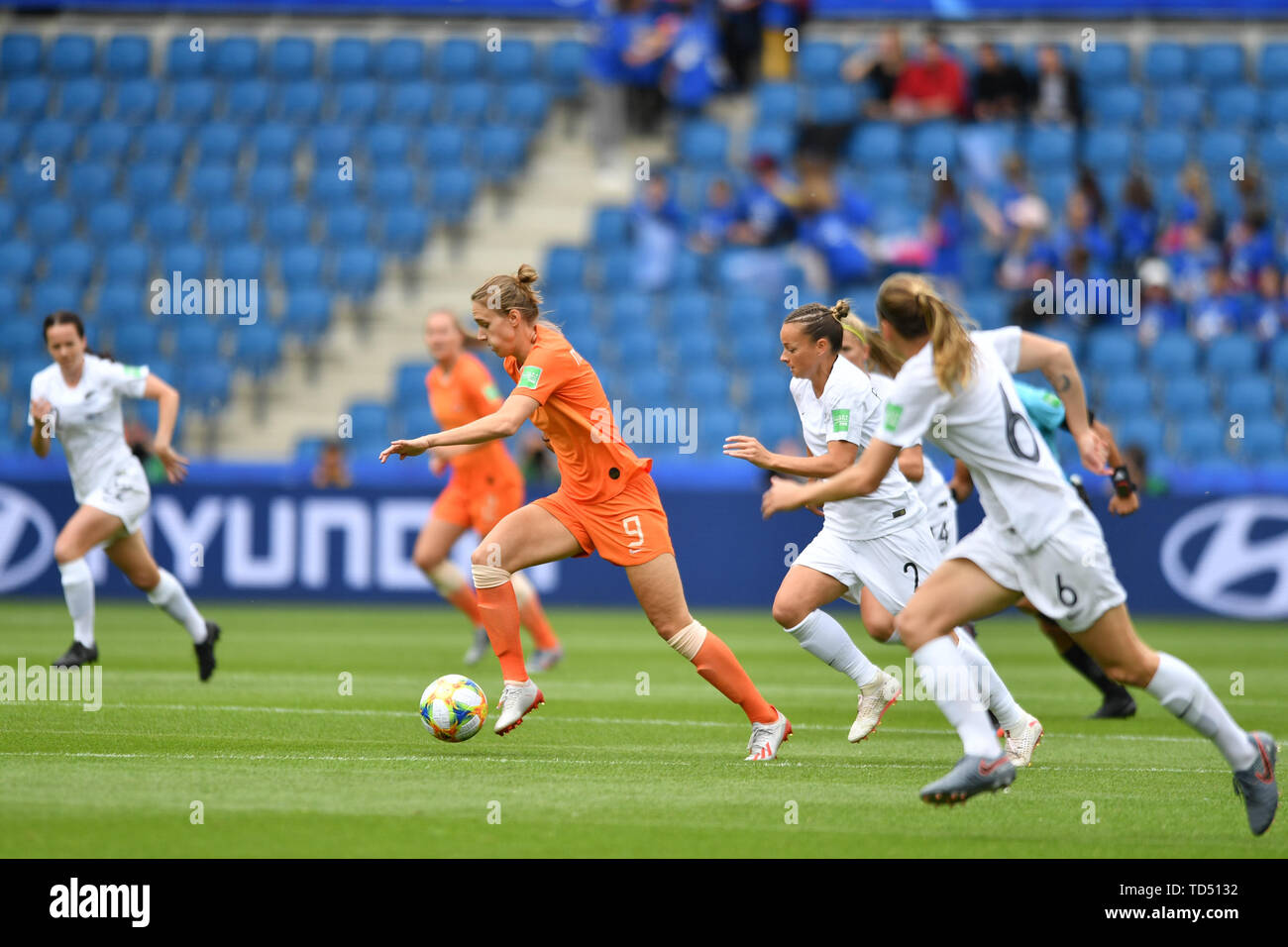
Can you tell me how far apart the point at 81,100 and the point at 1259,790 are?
22778mm

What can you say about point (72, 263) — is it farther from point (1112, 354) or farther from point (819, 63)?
point (1112, 354)

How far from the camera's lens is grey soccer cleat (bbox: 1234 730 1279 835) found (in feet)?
21.0

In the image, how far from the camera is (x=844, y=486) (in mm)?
6586

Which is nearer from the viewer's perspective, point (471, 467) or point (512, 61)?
point (471, 467)

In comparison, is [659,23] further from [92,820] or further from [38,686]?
[92,820]

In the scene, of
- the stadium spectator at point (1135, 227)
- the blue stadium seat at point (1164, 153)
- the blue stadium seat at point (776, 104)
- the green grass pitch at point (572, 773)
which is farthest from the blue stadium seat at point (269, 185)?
the blue stadium seat at point (1164, 153)

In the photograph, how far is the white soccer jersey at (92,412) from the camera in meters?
11.6

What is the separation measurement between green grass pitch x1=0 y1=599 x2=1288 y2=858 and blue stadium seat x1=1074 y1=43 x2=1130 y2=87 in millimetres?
13569

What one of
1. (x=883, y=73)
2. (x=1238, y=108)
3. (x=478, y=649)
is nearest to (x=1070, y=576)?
(x=478, y=649)

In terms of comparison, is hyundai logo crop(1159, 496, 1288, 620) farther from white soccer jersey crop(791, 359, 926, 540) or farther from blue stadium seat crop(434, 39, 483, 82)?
blue stadium seat crop(434, 39, 483, 82)

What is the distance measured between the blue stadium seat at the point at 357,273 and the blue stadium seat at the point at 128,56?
5072mm

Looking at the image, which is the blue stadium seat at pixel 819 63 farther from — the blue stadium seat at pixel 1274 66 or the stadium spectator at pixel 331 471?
the stadium spectator at pixel 331 471

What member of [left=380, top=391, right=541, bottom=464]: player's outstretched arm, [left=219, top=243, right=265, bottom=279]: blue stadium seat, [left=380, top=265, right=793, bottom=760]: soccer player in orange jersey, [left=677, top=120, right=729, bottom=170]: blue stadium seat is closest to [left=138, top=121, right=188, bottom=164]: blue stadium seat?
[left=219, top=243, right=265, bottom=279]: blue stadium seat

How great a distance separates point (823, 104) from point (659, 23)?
8.91 ft
